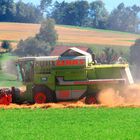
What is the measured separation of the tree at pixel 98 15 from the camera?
126944 millimetres

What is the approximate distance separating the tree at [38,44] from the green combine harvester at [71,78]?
47.1 m

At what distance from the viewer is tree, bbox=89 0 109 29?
127 metres

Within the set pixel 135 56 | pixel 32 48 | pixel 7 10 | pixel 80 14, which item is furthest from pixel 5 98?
pixel 80 14

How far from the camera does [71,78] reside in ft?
77.1

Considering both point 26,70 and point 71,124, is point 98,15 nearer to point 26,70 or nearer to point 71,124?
point 26,70

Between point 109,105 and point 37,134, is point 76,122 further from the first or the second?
point 109,105

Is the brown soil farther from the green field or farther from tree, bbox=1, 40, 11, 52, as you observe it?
tree, bbox=1, 40, 11, 52

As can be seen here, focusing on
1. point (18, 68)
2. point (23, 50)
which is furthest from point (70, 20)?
point (18, 68)

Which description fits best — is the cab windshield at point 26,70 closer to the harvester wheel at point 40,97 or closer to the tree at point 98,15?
the harvester wheel at point 40,97

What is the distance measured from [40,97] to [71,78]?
1636 mm

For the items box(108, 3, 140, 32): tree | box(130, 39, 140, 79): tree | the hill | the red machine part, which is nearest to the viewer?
the red machine part

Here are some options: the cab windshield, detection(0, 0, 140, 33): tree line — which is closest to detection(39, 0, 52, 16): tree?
detection(0, 0, 140, 33): tree line

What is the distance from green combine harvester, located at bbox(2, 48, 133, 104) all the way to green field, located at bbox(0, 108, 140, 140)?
286cm

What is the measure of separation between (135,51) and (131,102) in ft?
135
